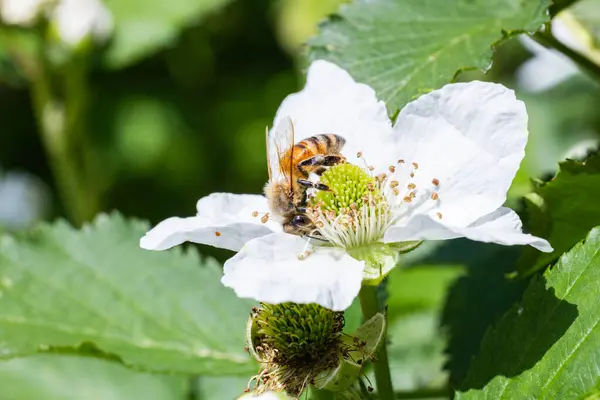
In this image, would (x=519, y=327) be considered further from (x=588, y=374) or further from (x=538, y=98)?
(x=538, y=98)

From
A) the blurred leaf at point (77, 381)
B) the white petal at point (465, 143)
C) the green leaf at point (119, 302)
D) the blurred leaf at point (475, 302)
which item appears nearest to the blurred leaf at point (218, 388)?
the blurred leaf at point (77, 381)

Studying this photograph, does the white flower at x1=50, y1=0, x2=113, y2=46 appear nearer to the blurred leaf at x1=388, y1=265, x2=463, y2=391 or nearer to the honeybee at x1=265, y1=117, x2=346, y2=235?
the blurred leaf at x1=388, y1=265, x2=463, y2=391

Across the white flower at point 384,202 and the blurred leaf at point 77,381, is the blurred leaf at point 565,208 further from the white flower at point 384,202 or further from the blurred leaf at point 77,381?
the blurred leaf at point 77,381

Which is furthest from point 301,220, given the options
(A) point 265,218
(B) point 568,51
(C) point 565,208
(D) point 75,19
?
(D) point 75,19

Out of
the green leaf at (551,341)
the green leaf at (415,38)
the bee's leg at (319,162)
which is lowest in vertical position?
Result: the green leaf at (551,341)

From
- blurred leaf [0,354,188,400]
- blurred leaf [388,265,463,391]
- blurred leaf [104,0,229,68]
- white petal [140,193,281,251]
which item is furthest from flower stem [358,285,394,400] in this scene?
blurred leaf [104,0,229,68]
